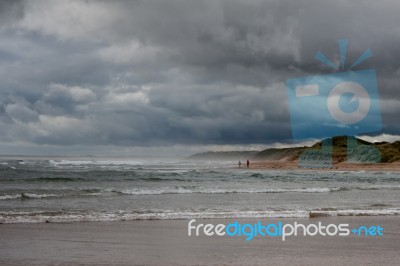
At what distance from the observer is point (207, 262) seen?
8.36 m

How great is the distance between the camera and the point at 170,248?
973cm

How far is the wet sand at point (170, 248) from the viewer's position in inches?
334

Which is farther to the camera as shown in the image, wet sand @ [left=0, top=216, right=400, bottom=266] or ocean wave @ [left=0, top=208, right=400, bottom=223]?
ocean wave @ [left=0, top=208, right=400, bottom=223]

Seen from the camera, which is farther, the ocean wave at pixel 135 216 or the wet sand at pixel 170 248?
the ocean wave at pixel 135 216

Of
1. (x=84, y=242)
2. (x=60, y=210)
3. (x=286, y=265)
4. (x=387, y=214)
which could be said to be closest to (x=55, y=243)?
(x=84, y=242)

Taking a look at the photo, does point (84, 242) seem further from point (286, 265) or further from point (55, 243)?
point (286, 265)

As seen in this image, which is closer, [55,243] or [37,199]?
[55,243]

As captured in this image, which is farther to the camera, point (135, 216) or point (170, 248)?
point (135, 216)

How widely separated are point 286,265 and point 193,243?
2.88m

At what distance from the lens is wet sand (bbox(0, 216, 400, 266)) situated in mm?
8492

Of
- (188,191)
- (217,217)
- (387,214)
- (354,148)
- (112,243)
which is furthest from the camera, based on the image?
(354,148)

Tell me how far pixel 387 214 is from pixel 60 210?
12.9m

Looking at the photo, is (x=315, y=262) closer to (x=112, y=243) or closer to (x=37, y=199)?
(x=112, y=243)

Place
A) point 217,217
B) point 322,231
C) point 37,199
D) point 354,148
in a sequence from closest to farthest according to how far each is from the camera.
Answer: point 322,231 < point 217,217 < point 37,199 < point 354,148
